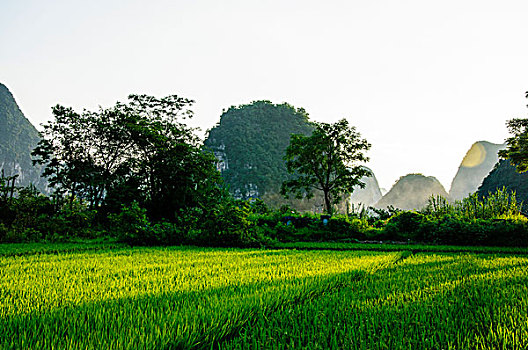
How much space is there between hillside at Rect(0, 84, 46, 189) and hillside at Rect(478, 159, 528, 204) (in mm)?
77665

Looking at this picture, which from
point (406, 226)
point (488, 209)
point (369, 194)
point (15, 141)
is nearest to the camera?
point (406, 226)

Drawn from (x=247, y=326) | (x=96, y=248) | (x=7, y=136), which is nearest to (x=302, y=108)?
(x=96, y=248)

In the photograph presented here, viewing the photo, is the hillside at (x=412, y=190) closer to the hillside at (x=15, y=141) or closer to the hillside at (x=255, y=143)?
the hillside at (x=255, y=143)

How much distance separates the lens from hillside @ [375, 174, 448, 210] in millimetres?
100812

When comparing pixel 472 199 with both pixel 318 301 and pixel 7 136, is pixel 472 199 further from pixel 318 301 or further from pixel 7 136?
pixel 7 136

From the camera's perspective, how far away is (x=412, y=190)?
104625mm

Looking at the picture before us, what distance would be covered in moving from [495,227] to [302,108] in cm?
4831

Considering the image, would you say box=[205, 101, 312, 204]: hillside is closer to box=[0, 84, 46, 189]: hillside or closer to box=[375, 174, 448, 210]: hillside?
box=[0, 84, 46, 189]: hillside

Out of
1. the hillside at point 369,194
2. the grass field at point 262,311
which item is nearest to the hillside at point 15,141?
the grass field at point 262,311

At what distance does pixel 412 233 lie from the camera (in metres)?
8.38

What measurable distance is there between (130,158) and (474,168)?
110 m

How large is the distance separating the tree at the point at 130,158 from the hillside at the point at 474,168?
98.2m

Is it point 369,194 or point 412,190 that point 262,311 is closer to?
point 412,190

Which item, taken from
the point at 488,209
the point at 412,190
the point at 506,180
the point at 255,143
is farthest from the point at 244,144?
the point at 412,190
